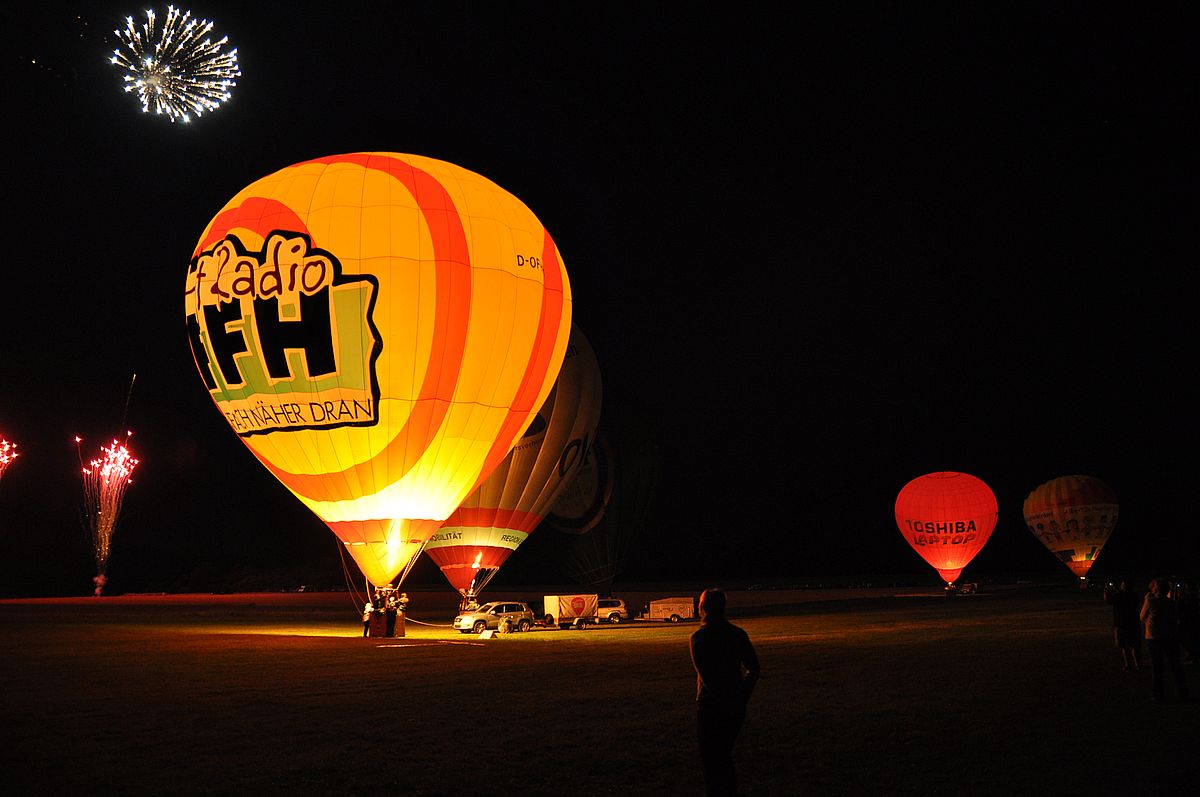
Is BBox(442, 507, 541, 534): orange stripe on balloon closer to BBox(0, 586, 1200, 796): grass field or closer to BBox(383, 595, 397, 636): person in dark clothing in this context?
BBox(383, 595, 397, 636): person in dark clothing

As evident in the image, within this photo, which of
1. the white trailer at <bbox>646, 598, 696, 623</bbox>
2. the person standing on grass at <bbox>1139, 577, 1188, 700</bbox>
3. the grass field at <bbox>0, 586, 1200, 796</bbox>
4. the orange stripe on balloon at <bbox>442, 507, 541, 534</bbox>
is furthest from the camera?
the white trailer at <bbox>646, 598, 696, 623</bbox>

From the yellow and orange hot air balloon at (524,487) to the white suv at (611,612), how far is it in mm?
3851

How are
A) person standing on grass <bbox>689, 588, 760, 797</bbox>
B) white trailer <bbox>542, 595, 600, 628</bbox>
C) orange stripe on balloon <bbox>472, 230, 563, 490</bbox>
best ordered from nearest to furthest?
person standing on grass <bbox>689, 588, 760, 797</bbox> < orange stripe on balloon <bbox>472, 230, 563, 490</bbox> < white trailer <bbox>542, 595, 600, 628</bbox>

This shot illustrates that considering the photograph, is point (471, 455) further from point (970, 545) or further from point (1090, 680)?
point (970, 545)

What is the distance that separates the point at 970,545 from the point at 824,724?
49151 mm

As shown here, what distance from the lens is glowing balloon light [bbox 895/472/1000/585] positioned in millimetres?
55188

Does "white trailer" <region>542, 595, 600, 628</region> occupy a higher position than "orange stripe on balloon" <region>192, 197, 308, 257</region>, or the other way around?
"orange stripe on balloon" <region>192, 197, 308, 257</region>

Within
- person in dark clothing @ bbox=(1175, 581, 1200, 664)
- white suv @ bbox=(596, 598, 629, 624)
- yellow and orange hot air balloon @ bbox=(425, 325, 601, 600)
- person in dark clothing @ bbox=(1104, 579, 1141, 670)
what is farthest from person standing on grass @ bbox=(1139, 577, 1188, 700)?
white suv @ bbox=(596, 598, 629, 624)

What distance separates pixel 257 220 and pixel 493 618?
1232 cm

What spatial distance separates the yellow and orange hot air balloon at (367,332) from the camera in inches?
836

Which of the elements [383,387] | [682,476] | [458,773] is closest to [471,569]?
[383,387]

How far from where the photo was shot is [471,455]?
23234mm

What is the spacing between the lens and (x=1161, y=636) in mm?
11445

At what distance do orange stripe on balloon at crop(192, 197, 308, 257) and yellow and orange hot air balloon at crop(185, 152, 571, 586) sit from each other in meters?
0.04
